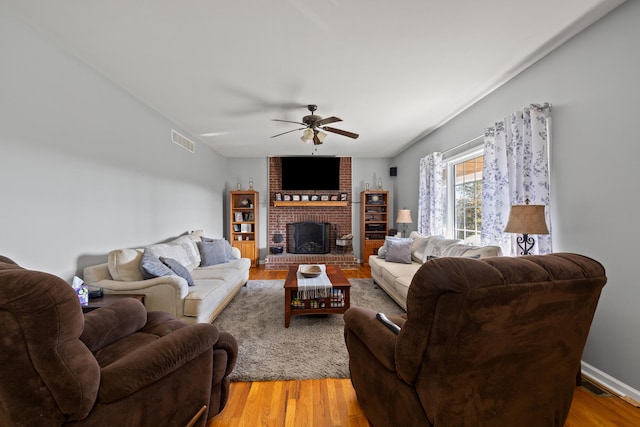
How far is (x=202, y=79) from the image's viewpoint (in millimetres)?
2670

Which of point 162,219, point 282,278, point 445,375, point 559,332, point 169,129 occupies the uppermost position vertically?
point 169,129

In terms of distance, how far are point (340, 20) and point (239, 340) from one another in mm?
2852

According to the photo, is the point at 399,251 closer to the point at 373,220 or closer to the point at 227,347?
the point at 373,220

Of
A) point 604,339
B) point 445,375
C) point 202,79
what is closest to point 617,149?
point 604,339

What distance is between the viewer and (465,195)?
3869 mm

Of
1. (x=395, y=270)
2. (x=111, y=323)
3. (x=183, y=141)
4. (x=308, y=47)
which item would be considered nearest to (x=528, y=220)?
(x=395, y=270)

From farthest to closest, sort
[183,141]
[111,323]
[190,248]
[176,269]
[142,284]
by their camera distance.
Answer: [183,141]
[190,248]
[176,269]
[142,284]
[111,323]

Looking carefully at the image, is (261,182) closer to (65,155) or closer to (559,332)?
(65,155)

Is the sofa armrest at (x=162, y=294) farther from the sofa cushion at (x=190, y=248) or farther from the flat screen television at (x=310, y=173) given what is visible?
the flat screen television at (x=310, y=173)

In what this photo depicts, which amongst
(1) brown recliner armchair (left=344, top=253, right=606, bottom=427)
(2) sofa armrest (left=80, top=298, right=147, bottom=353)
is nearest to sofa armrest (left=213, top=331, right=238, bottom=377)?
(2) sofa armrest (left=80, top=298, right=147, bottom=353)

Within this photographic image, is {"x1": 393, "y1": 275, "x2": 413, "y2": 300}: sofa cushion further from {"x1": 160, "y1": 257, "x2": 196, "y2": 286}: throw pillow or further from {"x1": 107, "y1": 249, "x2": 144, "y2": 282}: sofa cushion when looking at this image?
{"x1": 107, "y1": 249, "x2": 144, "y2": 282}: sofa cushion

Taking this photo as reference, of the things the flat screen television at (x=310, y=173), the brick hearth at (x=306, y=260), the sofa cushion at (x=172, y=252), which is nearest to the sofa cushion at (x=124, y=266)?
the sofa cushion at (x=172, y=252)

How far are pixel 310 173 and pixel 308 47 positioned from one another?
403cm

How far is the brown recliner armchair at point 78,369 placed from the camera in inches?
32.8
